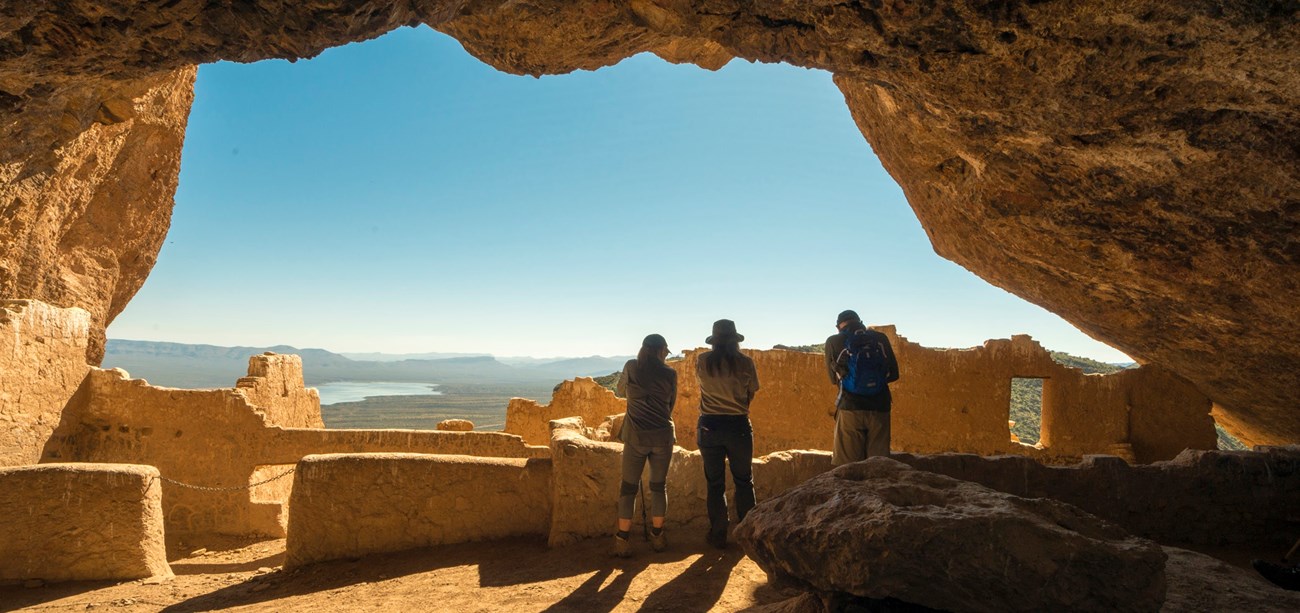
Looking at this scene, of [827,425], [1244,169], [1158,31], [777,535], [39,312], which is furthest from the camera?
[827,425]

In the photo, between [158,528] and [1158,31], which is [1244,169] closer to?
[1158,31]

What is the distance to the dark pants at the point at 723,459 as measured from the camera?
4.60m

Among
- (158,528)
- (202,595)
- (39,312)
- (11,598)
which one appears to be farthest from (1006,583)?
(39,312)

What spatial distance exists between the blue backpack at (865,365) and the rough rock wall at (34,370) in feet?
29.6

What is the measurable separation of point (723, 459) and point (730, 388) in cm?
54

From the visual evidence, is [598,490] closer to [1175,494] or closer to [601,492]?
[601,492]

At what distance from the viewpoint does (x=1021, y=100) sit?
162 inches

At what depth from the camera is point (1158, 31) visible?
10.6 ft

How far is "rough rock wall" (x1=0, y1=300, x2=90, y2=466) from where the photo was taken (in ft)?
24.0

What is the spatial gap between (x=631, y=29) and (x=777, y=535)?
3.27 meters

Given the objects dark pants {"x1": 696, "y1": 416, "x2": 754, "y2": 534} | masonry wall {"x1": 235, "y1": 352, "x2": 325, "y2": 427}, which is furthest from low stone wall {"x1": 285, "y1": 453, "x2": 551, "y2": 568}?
masonry wall {"x1": 235, "y1": 352, "x2": 325, "y2": 427}

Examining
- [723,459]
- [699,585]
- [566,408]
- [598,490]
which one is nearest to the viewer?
[699,585]

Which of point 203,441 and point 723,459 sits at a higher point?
point 723,459

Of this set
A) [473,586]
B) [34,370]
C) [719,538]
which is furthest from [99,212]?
[719,538]
